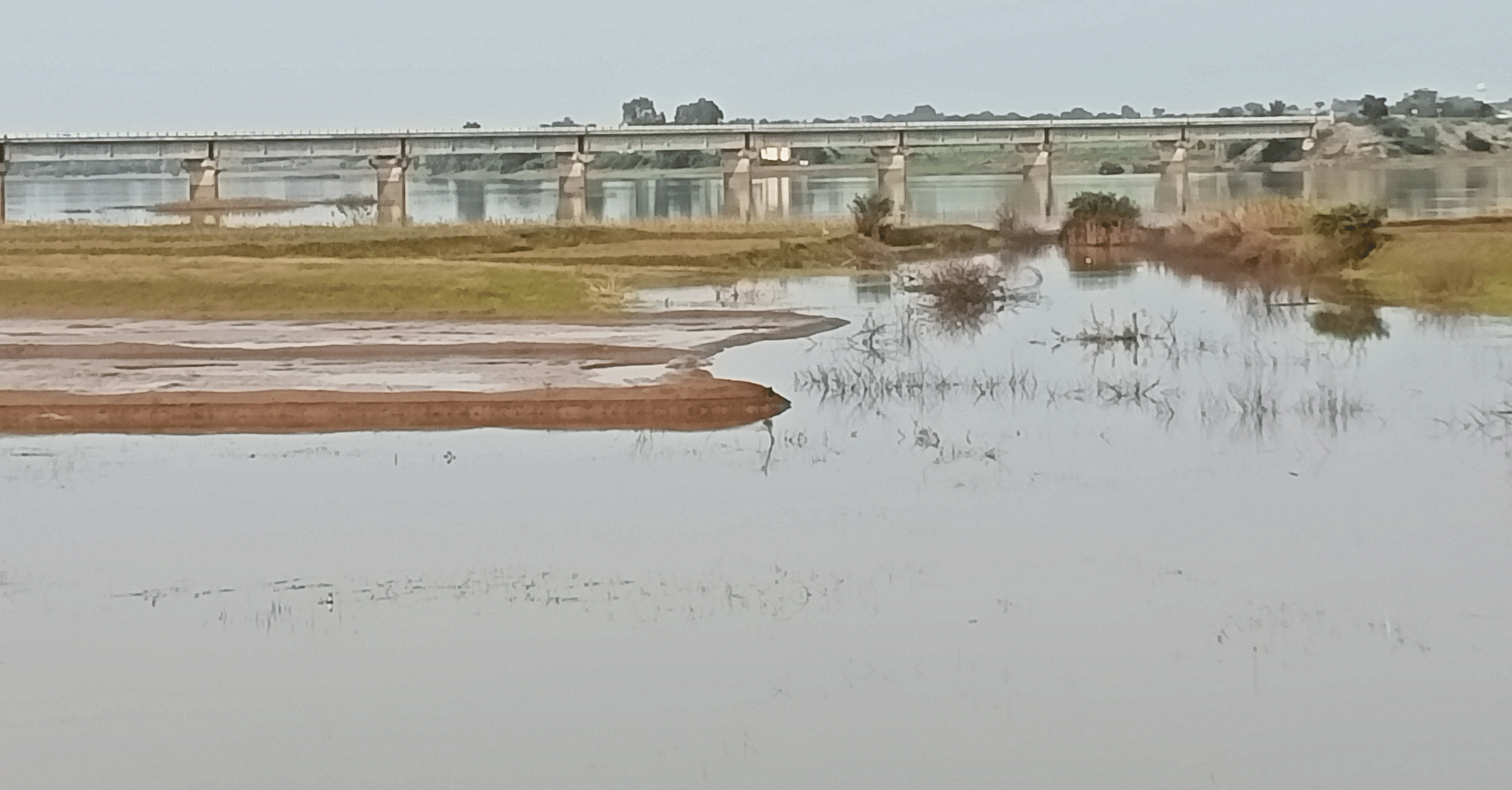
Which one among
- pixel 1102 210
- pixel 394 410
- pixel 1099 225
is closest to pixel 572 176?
pixel 1102 210

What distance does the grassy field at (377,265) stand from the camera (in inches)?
→ 1503

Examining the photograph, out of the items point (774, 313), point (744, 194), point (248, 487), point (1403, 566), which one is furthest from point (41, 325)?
point (744, 194)

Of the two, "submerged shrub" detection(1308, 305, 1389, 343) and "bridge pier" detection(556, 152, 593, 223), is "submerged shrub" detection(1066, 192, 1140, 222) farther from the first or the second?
"bridge pier" detection(556, 152, 593, 223)

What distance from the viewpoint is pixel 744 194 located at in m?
114

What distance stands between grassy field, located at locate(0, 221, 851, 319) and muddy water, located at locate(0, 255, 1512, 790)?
1477 cm

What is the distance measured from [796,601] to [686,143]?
111204mm

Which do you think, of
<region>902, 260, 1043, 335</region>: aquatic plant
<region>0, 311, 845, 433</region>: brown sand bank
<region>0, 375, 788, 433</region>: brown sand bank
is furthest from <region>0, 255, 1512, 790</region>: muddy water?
<region>902, 260, 1043, 335</region>: aquatic plant

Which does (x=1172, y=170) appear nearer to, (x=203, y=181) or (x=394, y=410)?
(x=203, y=181)

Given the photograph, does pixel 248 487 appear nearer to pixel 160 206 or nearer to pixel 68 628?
pixel 68 628

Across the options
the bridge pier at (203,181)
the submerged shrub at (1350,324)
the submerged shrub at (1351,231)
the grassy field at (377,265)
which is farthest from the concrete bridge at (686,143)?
the submerged shrub at (1350,324)

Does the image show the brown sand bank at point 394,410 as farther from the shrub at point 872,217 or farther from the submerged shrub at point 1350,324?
the shrub at point 872,217

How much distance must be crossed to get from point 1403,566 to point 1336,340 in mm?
16997

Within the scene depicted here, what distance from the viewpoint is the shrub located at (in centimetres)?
5672

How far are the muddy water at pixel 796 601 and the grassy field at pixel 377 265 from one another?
14.8m
